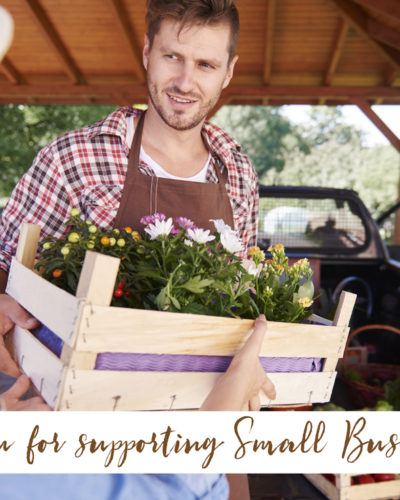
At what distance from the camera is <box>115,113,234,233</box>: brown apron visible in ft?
5.02

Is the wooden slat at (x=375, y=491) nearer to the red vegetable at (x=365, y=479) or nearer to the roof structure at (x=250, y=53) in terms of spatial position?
the red vegetable at (x=365, y=479)

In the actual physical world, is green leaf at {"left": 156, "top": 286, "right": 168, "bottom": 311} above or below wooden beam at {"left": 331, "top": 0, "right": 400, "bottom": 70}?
below

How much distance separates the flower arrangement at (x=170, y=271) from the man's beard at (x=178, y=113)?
0.45m

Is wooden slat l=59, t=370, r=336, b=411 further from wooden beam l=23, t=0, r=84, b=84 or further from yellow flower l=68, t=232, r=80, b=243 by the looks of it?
wooden beam l=23, t=0, r=84, b=84

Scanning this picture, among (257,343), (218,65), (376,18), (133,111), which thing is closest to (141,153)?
(133,111)

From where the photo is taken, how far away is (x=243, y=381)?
3.19 ft

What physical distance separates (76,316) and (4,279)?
0.68 meters

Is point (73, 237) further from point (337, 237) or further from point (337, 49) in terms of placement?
point (337, 49)

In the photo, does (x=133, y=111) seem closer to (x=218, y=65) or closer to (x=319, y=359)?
(x=218, y=65)

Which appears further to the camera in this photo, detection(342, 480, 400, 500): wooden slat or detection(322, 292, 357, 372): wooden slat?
detection(342, 480, 400, 500): wooden slat

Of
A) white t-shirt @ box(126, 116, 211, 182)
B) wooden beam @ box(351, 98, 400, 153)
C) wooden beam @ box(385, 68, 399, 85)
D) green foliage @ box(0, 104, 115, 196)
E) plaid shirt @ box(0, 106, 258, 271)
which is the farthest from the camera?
green foliage @ box(0, 104, 115, 196)

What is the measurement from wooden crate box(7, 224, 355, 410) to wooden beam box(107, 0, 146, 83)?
226 inches

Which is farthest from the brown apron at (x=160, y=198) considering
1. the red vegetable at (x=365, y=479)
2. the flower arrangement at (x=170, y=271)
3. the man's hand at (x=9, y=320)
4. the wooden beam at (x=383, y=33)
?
the wooden beam at (x=383, y=33)

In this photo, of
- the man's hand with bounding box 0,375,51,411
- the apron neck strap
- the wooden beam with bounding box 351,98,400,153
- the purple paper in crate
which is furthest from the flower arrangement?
the wooden beam with bounding box 351,98,400,153
